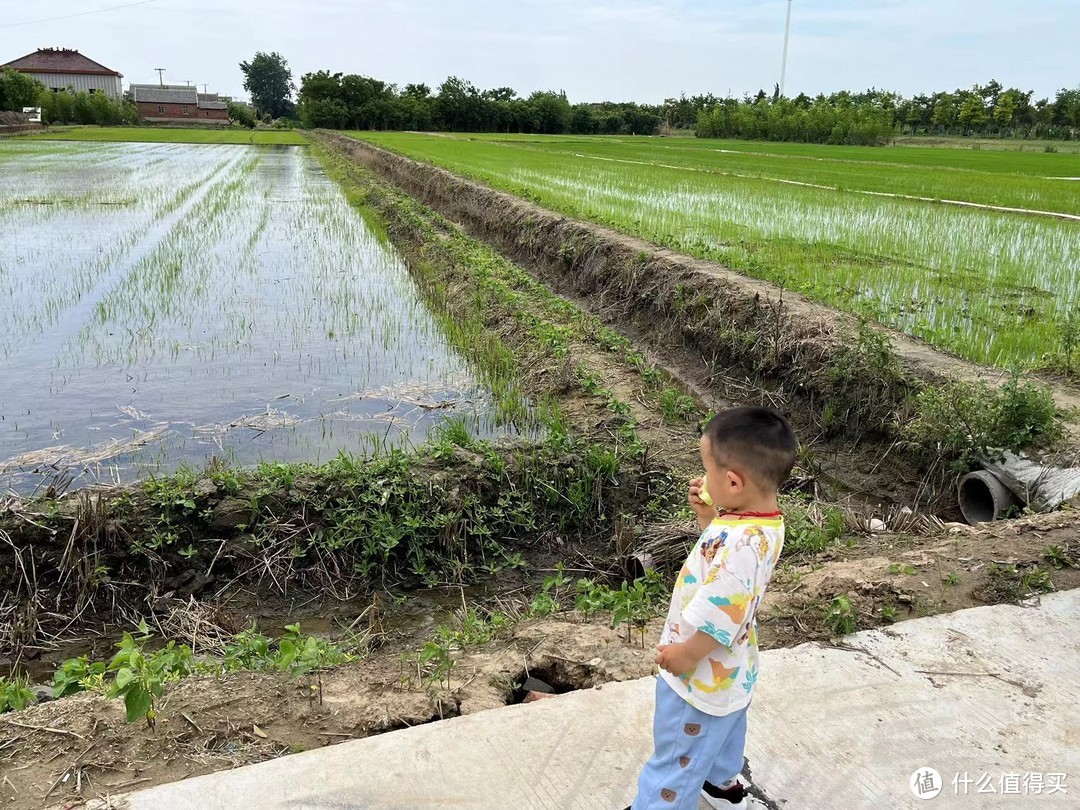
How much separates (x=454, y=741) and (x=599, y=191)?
13.8 meters

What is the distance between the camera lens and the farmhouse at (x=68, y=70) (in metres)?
83.2

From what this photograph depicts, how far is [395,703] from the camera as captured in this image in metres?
2.37

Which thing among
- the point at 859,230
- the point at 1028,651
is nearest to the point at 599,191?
the point at 859,230

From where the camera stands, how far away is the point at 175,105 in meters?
83.1

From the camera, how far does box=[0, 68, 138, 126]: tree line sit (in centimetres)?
5144

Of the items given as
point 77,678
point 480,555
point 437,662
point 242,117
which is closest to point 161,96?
point 242,117

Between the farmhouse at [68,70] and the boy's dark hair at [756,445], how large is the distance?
97.6 meters

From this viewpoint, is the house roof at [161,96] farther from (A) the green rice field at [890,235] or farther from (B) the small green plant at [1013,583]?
(B) the small green plant at [1013,583]

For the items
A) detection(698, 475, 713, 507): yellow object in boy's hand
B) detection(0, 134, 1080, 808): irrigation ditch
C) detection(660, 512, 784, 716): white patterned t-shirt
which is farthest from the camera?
detection(0, 134, 1080, 808): irrigation ditch

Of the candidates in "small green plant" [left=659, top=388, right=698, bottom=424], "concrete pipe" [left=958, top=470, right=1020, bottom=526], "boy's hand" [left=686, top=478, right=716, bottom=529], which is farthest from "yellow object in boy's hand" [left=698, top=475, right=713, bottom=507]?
"small green plant" [left=659, top=388, right=698, bottom=424]

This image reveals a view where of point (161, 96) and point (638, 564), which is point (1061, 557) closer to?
point (638, 564)

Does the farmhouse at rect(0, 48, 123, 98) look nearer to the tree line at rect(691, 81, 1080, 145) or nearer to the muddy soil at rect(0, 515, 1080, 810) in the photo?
the tree line at rect(691, 81, 1080, 145)

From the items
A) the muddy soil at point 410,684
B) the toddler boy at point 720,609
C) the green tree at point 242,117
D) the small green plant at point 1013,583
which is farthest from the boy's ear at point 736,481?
the green tree at point 242,117

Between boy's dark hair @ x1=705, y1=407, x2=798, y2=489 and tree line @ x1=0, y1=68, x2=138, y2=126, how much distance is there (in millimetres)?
61838
